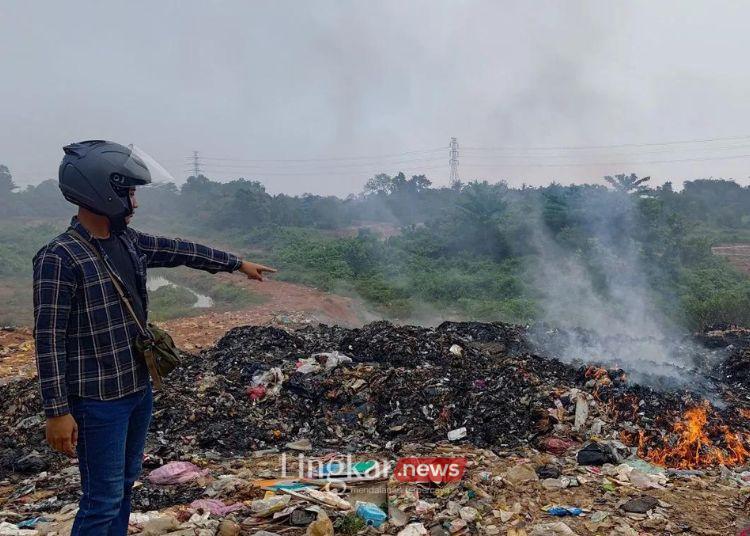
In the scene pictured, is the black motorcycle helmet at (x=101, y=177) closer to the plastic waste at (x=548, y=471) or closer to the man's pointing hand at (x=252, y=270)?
the man's pointing hand at (x=252, y=270)

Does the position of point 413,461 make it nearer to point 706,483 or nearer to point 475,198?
point 706,483

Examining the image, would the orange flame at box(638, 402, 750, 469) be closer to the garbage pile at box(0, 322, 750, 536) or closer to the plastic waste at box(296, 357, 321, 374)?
the garbage pile at box(0, 322, 750, 536)

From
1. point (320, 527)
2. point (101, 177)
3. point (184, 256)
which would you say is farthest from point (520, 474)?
point (101, 177)

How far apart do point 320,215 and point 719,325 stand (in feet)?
80.2

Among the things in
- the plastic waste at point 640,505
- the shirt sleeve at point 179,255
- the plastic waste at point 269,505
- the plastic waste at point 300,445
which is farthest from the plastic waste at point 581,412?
the shirt sleeve at point 179,255

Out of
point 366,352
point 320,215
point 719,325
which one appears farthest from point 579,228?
point 320,215

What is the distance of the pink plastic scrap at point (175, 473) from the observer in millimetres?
3824

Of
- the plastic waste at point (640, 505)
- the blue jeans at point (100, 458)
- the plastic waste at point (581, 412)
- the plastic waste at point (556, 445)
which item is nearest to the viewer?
the blue jeans at point (100, 458)

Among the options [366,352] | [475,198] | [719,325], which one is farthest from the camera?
[475,198]

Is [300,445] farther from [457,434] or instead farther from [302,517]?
[302,517]

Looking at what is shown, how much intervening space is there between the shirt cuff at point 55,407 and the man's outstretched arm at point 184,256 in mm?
784

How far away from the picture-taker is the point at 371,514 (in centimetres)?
314

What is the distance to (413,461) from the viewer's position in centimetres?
420

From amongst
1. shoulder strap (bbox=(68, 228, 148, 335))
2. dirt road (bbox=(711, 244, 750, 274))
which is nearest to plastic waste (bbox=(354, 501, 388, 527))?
shoulder strap (bbox=(68, 228, 148, 335))
